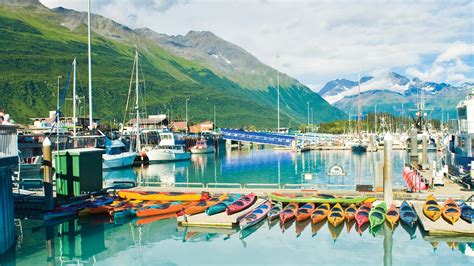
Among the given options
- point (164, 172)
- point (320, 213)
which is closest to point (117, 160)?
point (164, 172)

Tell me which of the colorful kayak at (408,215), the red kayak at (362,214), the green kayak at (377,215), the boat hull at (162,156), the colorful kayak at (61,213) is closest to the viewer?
the green kayak at (377,215)

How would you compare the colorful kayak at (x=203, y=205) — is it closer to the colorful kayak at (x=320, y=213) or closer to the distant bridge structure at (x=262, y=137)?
the colorful kayak at (x=320, y=213)

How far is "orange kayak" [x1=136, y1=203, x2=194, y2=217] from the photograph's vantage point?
40.1 m

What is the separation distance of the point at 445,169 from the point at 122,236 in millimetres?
37739

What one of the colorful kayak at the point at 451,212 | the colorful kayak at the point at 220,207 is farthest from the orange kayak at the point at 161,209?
the colorful kayak at the point at 451,212

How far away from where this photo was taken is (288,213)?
36906 mm

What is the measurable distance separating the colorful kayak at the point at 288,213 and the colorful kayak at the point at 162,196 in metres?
8.65

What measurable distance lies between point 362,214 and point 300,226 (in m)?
4.78

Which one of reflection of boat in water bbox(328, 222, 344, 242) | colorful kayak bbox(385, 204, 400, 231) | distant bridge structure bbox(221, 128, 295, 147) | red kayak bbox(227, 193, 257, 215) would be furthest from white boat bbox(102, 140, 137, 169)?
distant bridge structure bbox(221, 128, 295, 147)

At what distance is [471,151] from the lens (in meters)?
49.1

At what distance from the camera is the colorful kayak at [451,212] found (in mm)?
33312

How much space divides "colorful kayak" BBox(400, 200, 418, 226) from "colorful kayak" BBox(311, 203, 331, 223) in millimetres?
5641

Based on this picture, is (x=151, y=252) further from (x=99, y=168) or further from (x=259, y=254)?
(x=99, y=168)

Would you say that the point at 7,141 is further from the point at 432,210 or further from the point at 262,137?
the point at 262,137
